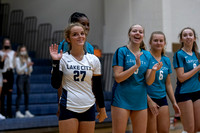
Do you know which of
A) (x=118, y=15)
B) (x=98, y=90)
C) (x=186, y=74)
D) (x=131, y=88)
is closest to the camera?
(x=98, y=90)

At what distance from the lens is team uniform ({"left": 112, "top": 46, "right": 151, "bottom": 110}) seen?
306 centimetres

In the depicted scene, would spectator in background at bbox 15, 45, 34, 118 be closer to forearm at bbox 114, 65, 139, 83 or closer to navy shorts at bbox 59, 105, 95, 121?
forearm at bbox 114, 65, 139, 83

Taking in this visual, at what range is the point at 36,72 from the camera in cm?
917

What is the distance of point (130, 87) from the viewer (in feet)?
10.1

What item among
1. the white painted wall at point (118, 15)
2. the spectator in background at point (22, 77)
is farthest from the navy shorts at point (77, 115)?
the spectator in background at point (22, 77)

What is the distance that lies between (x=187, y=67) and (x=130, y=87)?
1219mm

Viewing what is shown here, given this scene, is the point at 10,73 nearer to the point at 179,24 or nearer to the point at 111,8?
the point at 111,8

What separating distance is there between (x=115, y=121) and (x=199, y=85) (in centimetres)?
152

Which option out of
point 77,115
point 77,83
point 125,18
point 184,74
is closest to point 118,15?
point 125,18

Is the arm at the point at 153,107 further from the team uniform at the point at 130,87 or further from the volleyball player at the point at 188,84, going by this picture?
the volleyball player at the point at 188,84

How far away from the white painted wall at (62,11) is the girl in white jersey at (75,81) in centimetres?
658

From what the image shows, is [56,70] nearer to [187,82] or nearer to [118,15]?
[187,82]

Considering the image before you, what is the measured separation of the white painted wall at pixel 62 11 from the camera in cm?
922

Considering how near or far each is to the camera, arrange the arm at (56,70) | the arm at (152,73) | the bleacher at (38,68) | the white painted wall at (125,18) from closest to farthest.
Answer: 1. the arm at (56,70)
2. the arm at (152,73)
3. the bleacher at (38,68)
4. the white painted wall at (125,18)
